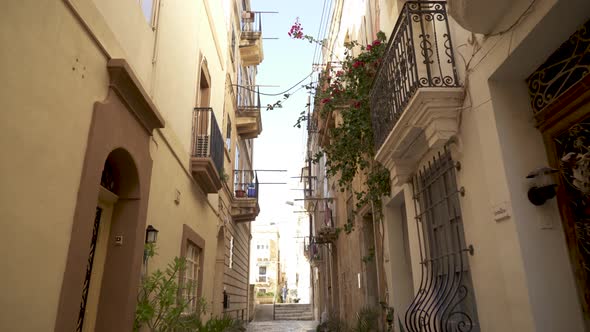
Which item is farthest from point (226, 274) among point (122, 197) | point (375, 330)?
point (122, 197)

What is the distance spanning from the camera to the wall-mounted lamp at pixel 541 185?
10.0ft

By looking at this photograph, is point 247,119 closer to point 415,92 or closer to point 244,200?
point 244,200

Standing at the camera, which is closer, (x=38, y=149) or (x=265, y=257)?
(x=38, y=149)

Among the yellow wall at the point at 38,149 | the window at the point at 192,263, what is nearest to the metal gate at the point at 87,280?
the yellow wall at the point at 38,149

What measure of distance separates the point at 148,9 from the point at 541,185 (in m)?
5.10

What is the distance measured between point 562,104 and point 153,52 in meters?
4.81

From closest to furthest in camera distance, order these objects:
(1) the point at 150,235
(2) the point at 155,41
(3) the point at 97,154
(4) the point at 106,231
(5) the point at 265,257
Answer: (3) the point at 97,154, (4) the point at 106,231, (1) the point at 150,235, (2) the point at 155,41, (5) the point at 265,257

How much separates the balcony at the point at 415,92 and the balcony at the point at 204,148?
11.5 ft

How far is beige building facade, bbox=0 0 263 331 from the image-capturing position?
8.96 ft

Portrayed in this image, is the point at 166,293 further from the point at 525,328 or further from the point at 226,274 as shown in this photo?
the point at 226,274

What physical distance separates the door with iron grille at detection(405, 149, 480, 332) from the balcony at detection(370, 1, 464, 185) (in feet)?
1.01

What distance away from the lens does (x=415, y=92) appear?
13.8 feet

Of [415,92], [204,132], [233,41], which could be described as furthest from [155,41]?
[233,41]

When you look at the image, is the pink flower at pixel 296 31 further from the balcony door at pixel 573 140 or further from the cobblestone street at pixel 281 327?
the cobblestone street at pixel 281 327
